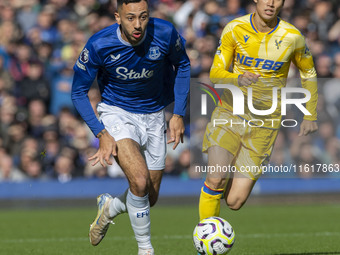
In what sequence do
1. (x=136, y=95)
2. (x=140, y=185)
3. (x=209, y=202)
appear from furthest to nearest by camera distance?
(x=209, y=202)
(x=136, y=95)
(x=140, y=185)

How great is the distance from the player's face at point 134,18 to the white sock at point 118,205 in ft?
5.59

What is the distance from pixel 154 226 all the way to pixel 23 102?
5140 millimetres

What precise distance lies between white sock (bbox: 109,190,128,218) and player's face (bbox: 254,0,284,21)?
2346mm

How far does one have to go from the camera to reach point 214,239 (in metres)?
7.41

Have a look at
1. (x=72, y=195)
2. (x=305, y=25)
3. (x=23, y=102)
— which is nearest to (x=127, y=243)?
(x=72, y=195)

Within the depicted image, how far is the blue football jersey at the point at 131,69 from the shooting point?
747 centimetres

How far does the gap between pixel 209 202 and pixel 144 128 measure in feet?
3.49

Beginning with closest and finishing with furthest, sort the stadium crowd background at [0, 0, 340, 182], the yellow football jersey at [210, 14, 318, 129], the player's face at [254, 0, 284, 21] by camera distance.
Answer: the player's face at [254, 0, 284, 21]
the yellow football jersey at [210, 14, 318, 129]
the stadium crowd background at [0, 0, 340, 182]

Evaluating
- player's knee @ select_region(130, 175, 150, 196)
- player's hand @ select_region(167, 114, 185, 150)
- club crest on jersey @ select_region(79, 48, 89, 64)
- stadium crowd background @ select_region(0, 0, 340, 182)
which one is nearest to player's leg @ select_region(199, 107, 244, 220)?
player's hand @ select_region(167, 114, 185, 150)

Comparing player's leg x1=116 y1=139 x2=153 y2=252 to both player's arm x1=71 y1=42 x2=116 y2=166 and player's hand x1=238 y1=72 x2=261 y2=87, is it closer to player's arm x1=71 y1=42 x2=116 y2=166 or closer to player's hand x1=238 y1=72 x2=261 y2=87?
player's arm x1=71 y1=42 x2=116 y2=166

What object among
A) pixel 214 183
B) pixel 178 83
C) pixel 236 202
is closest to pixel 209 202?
pixel 214 183

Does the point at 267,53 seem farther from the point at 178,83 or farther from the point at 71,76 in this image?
the point at 71,76

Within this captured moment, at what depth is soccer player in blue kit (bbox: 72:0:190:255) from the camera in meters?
7.39

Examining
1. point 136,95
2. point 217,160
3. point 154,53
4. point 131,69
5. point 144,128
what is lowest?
point 217,160
